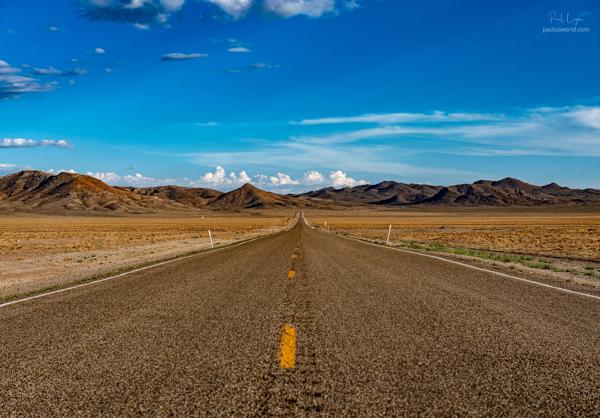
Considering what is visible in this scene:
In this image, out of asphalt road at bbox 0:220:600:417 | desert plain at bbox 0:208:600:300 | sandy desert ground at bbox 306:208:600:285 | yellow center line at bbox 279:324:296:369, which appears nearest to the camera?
asphalt road at bbox 0:220:600:417

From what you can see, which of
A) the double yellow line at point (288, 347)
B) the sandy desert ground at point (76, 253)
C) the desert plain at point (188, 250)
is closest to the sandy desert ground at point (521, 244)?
the desert plain at point (188, 250)

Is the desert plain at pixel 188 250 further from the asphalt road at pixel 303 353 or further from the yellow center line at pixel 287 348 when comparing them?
the yellow center line at pixel 287 348

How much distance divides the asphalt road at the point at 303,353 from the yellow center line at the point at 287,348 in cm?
3

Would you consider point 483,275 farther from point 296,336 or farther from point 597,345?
point 296,336

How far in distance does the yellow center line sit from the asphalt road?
1.1 inches

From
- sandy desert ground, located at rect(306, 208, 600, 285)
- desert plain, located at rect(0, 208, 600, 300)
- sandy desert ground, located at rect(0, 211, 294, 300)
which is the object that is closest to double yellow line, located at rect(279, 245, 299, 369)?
desert plain, located at rect(0, 208, 600, 300)

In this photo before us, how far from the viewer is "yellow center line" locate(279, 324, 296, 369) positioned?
4.95m

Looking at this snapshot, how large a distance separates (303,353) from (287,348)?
0.83 feet

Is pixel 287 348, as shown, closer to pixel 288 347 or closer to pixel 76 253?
pixel 288 347

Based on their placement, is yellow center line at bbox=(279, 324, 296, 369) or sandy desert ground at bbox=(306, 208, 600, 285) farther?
sandy desert ground at bbox=(306, 208, 600, 285)

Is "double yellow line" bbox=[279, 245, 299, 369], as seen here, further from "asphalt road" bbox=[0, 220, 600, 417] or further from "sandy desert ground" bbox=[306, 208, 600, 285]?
"sandy desert ground" bbox=[306, 208, 600, 285]

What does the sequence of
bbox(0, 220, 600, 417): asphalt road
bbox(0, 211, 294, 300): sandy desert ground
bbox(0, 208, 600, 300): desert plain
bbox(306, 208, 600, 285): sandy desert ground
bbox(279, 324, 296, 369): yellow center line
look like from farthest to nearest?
1. bbox(306, 208, 600, 285): sandy desert ground
2. bbox(0, 208, 600, 300): desert plain
3. bbox(0, 211, 294, 300): sandy desert ground
4. bbox(279, 324, 296, 369): yellow center line
5. bbox(0, 220, 600, 417): asphalt road

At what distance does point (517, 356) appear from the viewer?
17.2 ft

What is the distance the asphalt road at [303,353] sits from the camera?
3.99 m
